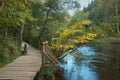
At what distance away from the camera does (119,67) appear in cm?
1633

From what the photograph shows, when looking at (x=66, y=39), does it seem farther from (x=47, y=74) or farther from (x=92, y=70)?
(x=47, y=74)

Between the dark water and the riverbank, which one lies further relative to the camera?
the dark water

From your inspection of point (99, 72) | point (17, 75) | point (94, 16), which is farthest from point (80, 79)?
point (94, 16)

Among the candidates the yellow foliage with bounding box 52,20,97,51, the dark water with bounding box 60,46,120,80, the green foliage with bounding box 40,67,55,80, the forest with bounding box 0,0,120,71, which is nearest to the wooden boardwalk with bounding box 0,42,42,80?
the green foliage with bounding box 40,67,55,80

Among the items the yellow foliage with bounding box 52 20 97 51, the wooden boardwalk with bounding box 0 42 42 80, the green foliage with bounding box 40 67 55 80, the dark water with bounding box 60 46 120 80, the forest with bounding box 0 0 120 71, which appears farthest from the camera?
the yellow foliage with bounding box 52 20 97 51

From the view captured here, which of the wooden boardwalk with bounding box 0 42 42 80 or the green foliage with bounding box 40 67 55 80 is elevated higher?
the wooden boardwalk with bounding box 0 42 42 80

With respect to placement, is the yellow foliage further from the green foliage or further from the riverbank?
the green foliage

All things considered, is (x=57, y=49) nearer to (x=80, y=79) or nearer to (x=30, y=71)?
(x=80, y=79)

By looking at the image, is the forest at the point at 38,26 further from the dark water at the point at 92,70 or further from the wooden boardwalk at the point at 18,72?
the dark water at the point at 92,70

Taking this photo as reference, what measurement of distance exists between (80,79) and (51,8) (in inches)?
371

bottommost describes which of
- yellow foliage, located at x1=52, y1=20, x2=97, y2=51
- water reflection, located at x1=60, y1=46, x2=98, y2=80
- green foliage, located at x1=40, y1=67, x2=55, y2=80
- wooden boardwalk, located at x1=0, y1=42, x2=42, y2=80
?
water reflection, located at x1=60, y1=46, x2=98, y2=80

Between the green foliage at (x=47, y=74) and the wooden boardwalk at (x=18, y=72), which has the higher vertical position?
the wooden boardwalk at (x=18, y=72)

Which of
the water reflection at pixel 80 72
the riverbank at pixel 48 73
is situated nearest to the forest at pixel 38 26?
the water reflection at pixel 80 72

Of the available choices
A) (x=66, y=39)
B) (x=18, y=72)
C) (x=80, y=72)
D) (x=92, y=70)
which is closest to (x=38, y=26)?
(x=66, y=39)
